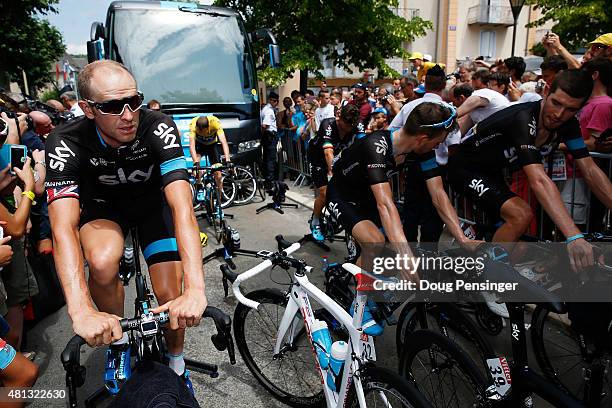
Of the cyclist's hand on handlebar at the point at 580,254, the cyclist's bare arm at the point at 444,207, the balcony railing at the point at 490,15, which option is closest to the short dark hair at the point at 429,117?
the cyclist's bare arm at the point at 444,207

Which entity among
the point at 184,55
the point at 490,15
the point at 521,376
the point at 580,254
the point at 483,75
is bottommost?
the point at 521,376

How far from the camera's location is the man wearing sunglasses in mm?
1939

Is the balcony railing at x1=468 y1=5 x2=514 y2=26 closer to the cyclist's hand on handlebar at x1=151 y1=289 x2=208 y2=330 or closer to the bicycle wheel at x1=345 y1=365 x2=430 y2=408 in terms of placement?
the bicycle wheel at x1=345 y1=365 x2=430 y2=408

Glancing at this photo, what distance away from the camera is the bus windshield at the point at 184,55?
307 inches

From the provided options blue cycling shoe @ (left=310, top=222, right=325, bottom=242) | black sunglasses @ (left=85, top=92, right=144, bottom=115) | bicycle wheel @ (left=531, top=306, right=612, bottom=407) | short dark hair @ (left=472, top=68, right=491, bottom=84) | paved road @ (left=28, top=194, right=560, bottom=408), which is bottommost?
paved road @ (left=28, top=194, right=560, bottom=408)

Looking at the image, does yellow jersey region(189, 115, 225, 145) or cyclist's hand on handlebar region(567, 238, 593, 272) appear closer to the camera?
cyclist's hand on handlebar region(567, 238, 593, 272)

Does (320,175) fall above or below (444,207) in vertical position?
below

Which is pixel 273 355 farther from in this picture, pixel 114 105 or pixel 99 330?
pixel 114 105

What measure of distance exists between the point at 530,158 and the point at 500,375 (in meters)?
1.65

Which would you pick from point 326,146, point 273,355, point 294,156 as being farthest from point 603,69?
point 294,156

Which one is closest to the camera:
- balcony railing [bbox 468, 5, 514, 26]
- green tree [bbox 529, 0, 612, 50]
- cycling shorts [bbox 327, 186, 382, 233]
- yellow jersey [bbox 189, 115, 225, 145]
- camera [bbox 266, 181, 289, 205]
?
cycling shorts [bbox 327, 186, 382, 233]

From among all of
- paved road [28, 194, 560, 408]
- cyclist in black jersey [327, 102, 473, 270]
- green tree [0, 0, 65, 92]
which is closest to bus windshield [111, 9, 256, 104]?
paved road [28, 194, 560, 408]

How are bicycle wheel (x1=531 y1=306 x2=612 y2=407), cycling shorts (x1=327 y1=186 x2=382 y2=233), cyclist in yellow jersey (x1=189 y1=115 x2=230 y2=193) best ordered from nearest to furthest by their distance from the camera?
bicycle wheel (x1=531 y1=306 x2=612 y2=407) < cycling shorts (x1=327 y1=186 x2=382 y2=233) < cyclist in yellow jersey (x1=189 y1=115 x2=230 y2=193)

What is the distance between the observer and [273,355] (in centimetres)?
297
